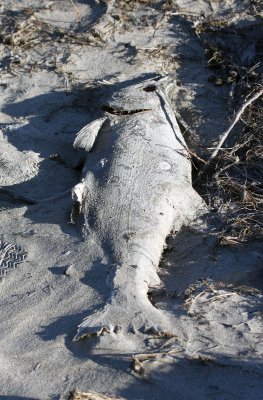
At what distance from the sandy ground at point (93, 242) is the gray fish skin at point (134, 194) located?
84 mm

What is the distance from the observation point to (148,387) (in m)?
2.98

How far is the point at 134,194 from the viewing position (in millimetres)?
3875

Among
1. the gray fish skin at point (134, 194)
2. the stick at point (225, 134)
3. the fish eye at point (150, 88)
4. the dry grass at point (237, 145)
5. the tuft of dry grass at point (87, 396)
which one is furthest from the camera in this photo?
the fish eye at point (150, 88)

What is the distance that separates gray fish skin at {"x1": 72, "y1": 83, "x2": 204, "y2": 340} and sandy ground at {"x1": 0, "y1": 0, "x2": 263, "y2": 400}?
3.3 inches

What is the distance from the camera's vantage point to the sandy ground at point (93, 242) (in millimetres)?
3059

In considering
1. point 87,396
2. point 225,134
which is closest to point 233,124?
point 225,134

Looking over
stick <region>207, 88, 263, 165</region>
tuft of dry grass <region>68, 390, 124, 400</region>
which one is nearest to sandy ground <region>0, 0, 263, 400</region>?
tuft of dry grass <region>68, 390, 124, 400</region>

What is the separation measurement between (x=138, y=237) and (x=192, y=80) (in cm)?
170

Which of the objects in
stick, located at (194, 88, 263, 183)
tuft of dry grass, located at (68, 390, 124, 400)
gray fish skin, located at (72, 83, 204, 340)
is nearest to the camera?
tuft of dry grass, located at (68, 390, 124, 400)

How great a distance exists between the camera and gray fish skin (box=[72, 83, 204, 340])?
335 cm

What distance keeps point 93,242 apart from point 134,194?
0.37 m

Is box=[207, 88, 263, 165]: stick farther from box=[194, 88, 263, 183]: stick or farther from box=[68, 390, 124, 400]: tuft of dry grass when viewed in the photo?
box=[68, 390, 124, 400]: tuft of dry grass

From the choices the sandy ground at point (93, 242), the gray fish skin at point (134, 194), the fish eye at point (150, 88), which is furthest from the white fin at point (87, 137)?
the fish eye at point (150, 88)

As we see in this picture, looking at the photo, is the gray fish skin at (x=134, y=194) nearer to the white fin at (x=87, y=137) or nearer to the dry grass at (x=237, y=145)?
the white fin at (x=87, y=137)
